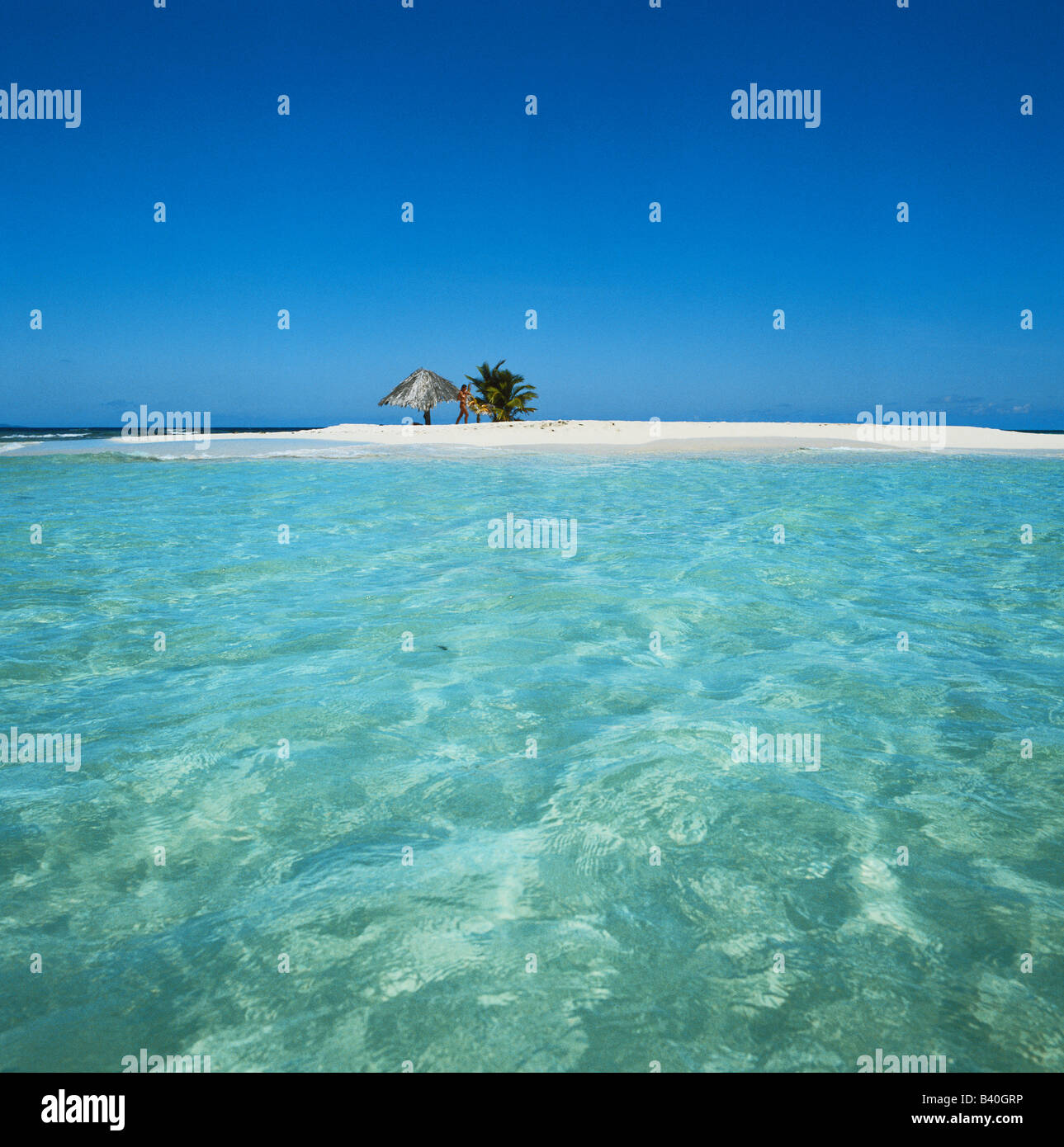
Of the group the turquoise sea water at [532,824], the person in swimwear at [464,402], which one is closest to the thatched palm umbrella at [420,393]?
the person in swimwear at [464,402]

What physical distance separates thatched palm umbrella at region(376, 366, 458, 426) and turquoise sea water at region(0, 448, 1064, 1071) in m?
35.1

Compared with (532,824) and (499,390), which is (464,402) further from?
(532,824)

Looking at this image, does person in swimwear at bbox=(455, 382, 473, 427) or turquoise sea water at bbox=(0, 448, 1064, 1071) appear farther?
person in swimwear at bbox=(455, 382, 473, 427)

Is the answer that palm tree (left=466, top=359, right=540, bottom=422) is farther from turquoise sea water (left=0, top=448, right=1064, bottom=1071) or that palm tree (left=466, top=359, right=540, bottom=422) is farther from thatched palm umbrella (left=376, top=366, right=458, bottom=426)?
Result: turquoise sea water (left=0, top=448, right=1064, bottom=1071)

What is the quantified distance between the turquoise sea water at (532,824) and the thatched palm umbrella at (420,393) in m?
35.1

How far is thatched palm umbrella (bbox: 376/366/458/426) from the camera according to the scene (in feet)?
134

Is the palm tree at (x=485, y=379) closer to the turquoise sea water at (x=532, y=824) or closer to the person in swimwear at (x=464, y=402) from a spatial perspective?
the person in swimwear at (x=464, y=402)

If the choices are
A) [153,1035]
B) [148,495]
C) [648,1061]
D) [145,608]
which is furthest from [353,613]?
[148,495]

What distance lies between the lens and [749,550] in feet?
29.2

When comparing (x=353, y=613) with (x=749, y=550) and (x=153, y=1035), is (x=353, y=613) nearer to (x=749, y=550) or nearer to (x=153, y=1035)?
(x=153, y=1035)

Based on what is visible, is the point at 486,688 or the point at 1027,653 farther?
the point at 1027,653

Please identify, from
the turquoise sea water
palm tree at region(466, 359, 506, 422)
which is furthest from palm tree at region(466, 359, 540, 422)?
the turquoise sea water

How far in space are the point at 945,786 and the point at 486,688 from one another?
8.36 ft
